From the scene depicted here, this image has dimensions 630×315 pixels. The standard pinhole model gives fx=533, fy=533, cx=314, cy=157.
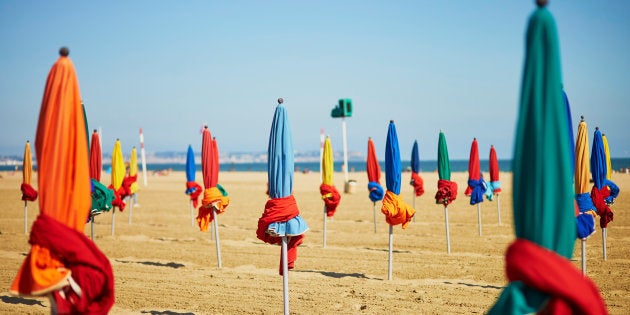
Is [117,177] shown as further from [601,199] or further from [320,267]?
[601,199]

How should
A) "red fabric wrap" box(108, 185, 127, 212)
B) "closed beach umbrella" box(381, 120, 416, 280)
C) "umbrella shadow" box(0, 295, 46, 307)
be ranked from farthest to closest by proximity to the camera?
"red fabric wrap" box(108, 185, 127, 212)
"closed beach umbrella" box(381, 120, 416, 280)
"umbrella shadow" box(0, 295, 46, 307)

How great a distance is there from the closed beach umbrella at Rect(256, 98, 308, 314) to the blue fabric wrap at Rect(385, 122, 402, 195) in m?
3.49

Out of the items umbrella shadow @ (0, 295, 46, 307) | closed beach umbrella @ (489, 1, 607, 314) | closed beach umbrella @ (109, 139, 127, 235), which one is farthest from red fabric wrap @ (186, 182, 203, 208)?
closed beach umbrella @ (489, 1, 607, 314)

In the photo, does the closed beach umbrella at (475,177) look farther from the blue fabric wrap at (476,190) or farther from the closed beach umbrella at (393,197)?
the closed beach umbrella at (393,197)

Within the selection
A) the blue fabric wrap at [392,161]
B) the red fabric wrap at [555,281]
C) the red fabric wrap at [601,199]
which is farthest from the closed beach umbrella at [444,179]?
the red fabric wrap at [555,281]

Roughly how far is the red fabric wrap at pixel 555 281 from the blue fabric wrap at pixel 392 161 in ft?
23.4

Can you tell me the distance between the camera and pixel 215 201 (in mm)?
12266

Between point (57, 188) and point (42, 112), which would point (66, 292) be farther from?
point (42, 112)

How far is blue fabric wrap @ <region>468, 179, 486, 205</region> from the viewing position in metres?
16.5

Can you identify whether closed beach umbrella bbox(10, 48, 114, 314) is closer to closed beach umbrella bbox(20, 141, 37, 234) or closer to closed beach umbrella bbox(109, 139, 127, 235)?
closed beach umbrella bbox(109, 139, 127, 235)

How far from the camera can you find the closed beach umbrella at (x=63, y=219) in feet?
14.0

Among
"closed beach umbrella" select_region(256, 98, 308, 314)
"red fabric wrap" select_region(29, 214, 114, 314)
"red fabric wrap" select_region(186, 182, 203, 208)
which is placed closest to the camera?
"red fabric wrap" select_region(29, 214, 114, 314)

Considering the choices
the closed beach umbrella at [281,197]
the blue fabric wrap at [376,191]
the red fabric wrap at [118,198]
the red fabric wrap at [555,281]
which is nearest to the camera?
the red fabric wrap at [555,281]

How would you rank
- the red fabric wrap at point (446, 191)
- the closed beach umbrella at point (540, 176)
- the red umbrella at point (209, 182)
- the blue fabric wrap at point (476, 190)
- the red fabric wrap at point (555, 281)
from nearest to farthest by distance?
the red fabric wrap at point (555, 281)
the closed beach umbrella at point (540, 176)
the red umbrella at point (209, 182)
the red fabric wrap at point (446, 191)
the blue fabric wrap at point (476, 190)
